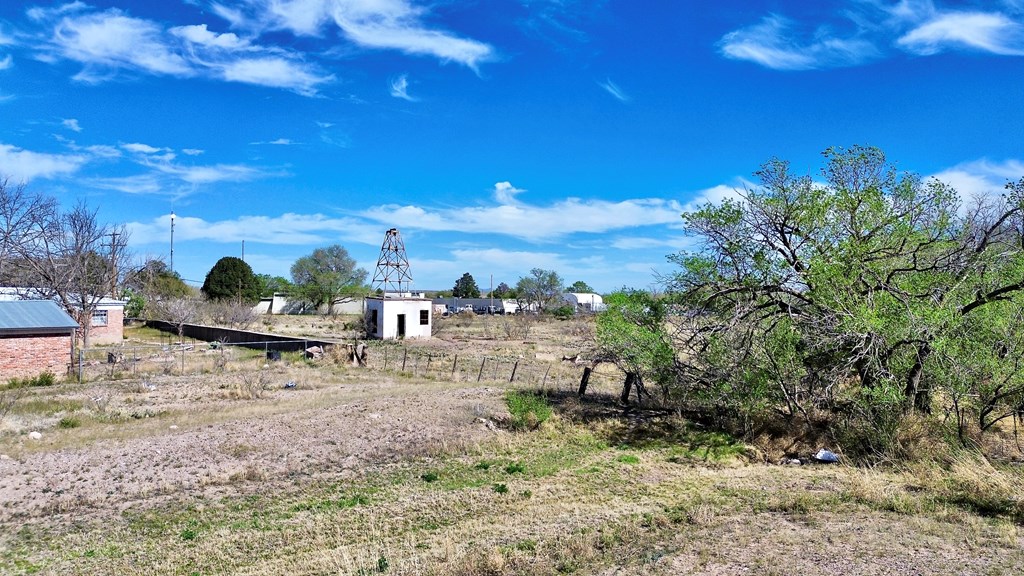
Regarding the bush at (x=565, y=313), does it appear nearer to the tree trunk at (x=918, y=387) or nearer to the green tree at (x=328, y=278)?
the green tree at (x=328, y=278)

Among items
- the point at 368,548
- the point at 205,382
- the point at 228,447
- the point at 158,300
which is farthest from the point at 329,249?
the point at 368,548

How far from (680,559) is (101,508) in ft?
27.8

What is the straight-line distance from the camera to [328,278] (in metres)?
80.6

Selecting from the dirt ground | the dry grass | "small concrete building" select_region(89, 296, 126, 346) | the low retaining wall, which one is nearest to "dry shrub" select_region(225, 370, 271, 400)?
the dirt ground

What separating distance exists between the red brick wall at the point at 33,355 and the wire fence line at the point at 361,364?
1.78ft

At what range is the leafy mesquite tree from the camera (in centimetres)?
1162

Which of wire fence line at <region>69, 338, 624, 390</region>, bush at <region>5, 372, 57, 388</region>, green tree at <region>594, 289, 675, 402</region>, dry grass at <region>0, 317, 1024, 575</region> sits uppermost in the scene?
green tree at <region>594, 289, 675, 402</region>

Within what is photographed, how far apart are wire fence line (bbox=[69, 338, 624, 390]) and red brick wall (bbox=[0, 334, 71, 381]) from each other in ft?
1.78

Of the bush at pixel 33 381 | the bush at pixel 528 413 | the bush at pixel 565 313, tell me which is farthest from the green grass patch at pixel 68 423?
the bush at pixel 565 313

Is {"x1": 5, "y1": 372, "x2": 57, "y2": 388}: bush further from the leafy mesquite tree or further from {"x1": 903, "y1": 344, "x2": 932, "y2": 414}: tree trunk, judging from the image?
{"x1": 903, "y1": 344, "x2": 932, "y2": 414}: tree trunk

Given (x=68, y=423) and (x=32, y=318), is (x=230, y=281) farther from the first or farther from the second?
(x=68, y=423)

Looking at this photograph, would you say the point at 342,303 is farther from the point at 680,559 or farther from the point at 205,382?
the point at 680,559

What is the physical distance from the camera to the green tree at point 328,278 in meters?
80.1

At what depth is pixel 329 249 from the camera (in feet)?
303
